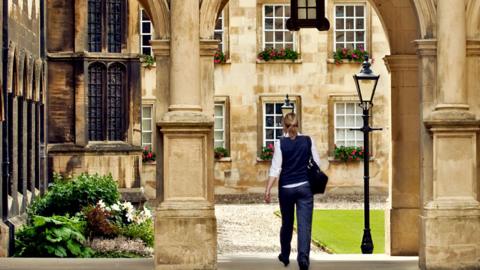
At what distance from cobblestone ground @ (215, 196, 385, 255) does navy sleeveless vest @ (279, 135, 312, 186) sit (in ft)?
31.6

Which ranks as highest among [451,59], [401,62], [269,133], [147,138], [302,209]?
[401,62]

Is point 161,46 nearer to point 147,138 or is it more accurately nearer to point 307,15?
point 307,15

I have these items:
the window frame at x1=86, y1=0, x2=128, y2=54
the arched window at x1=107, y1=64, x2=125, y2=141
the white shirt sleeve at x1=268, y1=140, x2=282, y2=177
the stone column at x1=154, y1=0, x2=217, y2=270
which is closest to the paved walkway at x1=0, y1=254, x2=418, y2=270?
the stone column at x1=154, y1=0, x2=217, y2=270

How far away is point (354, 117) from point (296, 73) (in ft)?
7.74

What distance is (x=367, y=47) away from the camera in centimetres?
4488

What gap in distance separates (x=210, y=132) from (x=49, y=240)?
5993 mm

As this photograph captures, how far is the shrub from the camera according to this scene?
26.0 m

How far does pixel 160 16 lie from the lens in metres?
17.0

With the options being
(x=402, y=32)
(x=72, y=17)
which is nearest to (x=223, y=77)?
(x=72, y=17)

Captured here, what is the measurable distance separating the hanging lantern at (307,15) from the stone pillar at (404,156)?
1.09 meters

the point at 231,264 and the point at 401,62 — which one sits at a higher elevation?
the point at 401,62

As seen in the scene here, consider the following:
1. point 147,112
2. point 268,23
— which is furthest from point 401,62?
point 147,112

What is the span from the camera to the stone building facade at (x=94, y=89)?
32062 mm

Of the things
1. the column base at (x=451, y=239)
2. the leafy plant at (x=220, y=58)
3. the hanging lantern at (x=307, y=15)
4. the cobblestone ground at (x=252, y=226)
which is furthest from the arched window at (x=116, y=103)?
the column base at (x=451, y=239)
